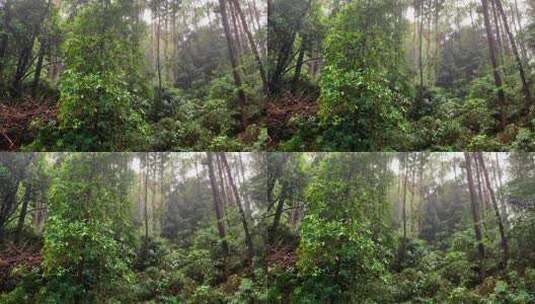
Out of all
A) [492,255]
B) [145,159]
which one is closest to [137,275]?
[145,159]

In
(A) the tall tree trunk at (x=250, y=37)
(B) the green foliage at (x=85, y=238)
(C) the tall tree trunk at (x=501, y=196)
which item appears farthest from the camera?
(A) the tall tree trunk at (x=250, y=37)

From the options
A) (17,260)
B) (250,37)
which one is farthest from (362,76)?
(17,260)

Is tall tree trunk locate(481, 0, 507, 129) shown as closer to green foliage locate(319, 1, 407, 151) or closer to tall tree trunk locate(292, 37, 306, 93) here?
green foliage locate(319, 1, 407, 151)

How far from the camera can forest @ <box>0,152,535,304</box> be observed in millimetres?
6840

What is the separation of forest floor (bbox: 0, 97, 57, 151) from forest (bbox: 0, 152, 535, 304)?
17cm

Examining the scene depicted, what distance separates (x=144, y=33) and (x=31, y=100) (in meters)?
1.46

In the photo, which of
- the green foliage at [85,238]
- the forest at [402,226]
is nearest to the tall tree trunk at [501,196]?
the forest at [402,226]

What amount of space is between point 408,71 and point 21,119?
4287mm

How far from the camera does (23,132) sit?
7.04m

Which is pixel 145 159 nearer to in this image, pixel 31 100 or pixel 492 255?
pixel 31 100

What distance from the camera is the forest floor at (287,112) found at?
707cm

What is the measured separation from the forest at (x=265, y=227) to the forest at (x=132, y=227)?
0.01 metres

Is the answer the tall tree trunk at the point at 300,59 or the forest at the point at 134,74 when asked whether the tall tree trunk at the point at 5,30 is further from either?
the tall tree trunk at the point at 300,59

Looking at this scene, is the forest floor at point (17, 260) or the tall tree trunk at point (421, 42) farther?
the tall tree trunk at point (421, 42)
